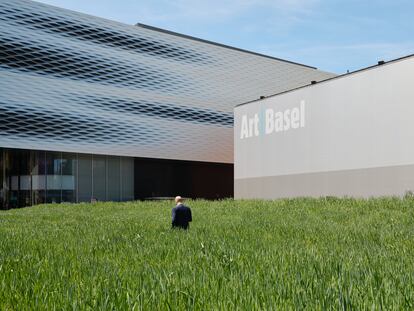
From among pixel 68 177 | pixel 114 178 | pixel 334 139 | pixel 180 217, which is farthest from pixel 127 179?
pixel 180 217

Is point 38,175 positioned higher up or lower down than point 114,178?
higher up

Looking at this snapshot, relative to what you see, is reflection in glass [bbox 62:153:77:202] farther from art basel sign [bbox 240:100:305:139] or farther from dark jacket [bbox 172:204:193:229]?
dark jacket [bbox 172:204:193:229]

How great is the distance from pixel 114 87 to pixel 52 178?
10644 millimetres

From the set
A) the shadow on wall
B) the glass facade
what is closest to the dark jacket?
the glass facade

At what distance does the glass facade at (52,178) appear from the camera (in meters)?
44.8

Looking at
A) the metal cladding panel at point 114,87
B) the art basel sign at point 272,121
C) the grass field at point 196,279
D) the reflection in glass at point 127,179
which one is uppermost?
the metal cladding panel at point 114,87

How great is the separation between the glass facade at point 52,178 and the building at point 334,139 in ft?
47.0

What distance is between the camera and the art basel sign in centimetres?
3619

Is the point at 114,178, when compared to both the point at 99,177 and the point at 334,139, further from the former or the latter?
the point at 334,139

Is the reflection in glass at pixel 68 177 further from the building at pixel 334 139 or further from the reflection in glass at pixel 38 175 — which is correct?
the building at pixel 334 139

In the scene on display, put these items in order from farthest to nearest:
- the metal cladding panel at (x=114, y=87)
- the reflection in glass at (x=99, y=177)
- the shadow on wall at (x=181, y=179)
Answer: the shadow on wall at (x=181, y=179), the reflection in glass at (x=99, y=177), the metal cladding panel at (x=114, y=87)

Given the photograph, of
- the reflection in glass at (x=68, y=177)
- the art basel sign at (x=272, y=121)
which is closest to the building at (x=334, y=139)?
the art basel sign at (x=272, y=121)

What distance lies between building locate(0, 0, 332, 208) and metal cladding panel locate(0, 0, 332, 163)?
10 centimetres

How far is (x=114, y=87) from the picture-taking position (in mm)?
49656
